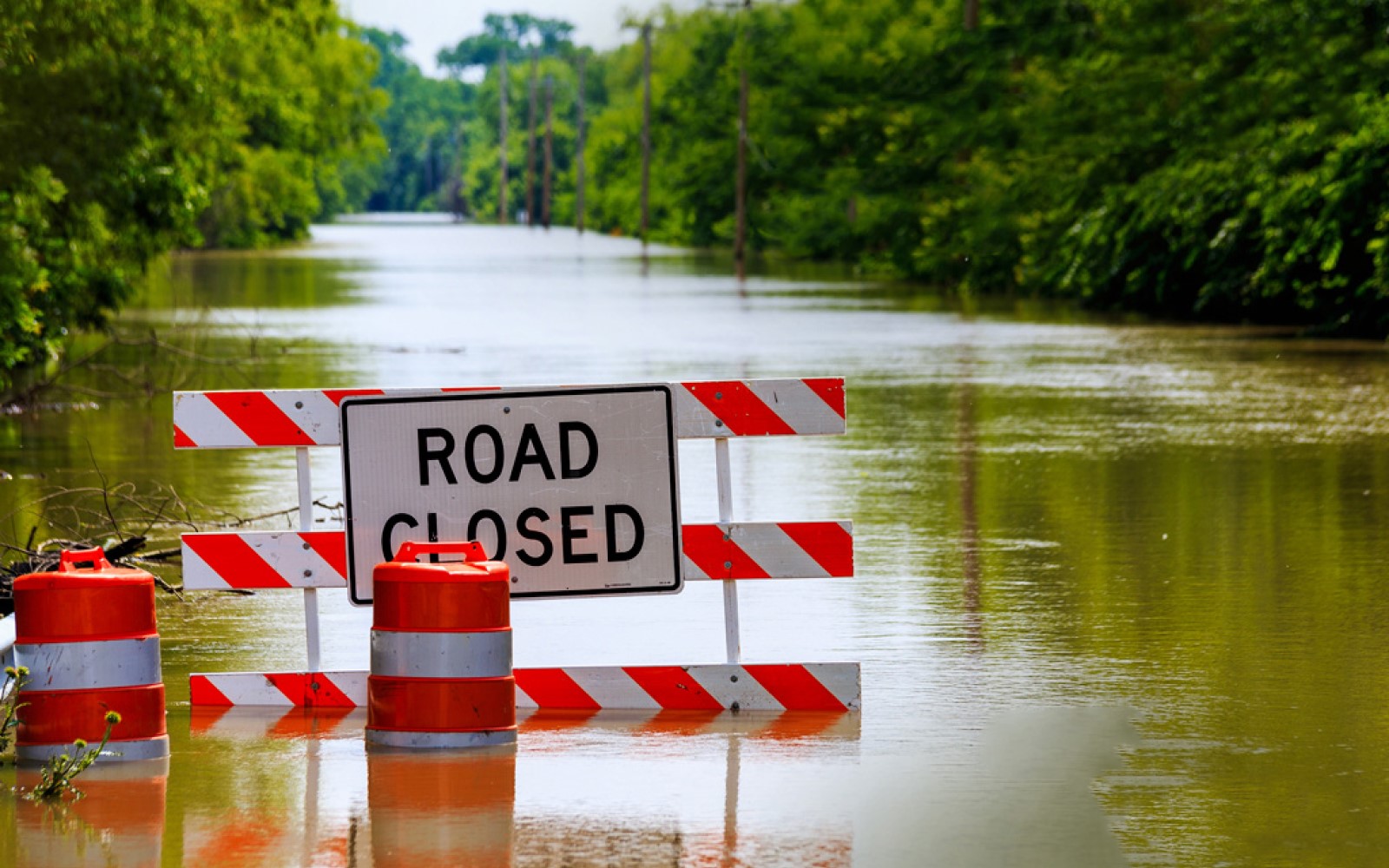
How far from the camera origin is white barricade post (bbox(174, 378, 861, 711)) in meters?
7.69

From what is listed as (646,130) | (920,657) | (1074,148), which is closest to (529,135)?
(646,130)

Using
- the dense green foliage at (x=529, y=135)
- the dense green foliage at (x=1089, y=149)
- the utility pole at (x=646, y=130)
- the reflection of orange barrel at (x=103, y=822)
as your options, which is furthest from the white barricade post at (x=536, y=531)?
the dense green foliage at (x=529, y=135)

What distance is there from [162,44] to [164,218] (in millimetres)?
1636

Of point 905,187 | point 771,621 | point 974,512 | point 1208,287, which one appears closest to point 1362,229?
point 1208,287

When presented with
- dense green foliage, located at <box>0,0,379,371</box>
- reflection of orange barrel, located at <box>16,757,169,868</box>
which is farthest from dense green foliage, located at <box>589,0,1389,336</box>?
reflection of orange barrel, located at <box>16,757,169,868</box>

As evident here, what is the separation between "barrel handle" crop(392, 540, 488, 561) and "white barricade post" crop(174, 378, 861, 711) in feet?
1.69

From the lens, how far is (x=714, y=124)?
72375 mm

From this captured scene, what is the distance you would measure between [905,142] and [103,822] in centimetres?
4780

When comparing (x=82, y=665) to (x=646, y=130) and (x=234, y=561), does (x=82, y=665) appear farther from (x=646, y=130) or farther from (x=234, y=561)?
(x=646, y=130)

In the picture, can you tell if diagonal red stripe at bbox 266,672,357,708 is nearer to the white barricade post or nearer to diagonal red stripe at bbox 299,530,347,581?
the white barricade post

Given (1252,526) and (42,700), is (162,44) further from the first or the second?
(42,700)

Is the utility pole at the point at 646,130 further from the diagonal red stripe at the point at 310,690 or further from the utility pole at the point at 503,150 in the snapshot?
the diagonal red stripe at the point at 310,690

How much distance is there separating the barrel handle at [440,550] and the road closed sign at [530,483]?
1.60 ft

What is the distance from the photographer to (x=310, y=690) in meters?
7.74
